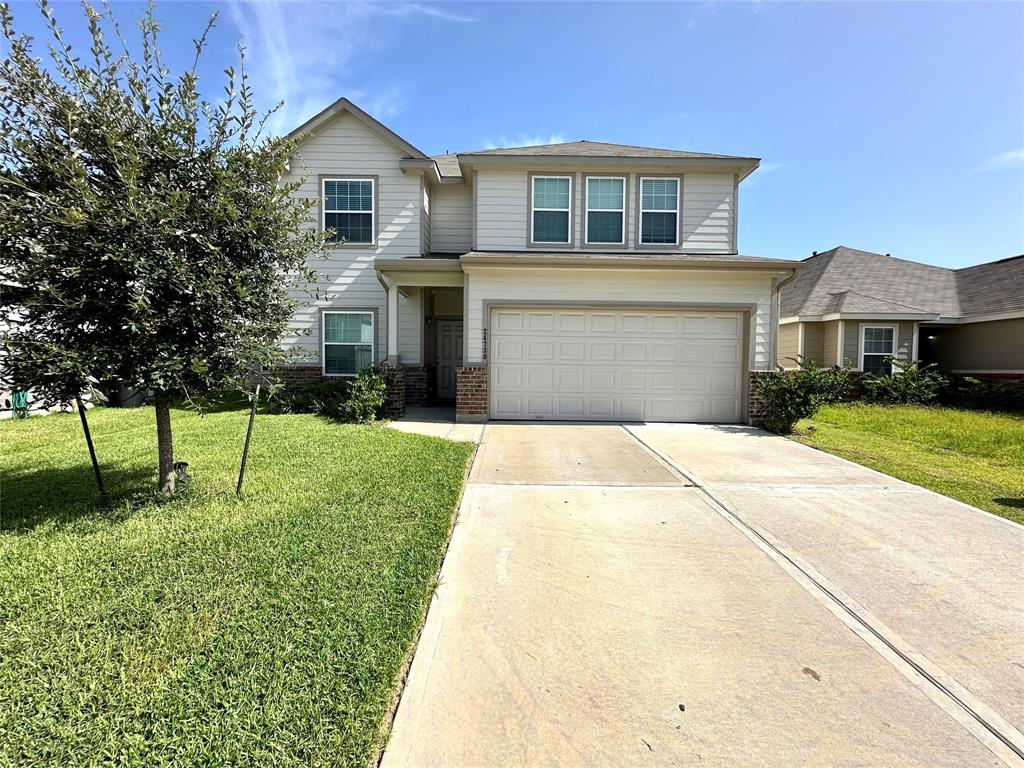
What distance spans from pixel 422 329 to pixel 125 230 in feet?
27.2

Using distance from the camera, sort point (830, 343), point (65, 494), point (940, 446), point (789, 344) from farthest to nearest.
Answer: point (789, 344) → point (830, 343) → point (940, 446) → point (65, 494)

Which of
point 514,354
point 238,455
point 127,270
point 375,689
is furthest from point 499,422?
point 375,689

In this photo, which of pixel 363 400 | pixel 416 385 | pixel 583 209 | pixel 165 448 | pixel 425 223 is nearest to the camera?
pixel 165 448

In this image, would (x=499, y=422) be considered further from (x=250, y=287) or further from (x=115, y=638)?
(x=115, y=638)

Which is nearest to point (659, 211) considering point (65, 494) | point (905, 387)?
point (905, 387)

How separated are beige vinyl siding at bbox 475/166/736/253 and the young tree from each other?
284 inches

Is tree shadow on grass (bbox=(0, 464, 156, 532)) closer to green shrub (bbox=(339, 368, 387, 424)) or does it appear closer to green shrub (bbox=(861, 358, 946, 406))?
green shrub (bbox=(339, 368, 387, 424))

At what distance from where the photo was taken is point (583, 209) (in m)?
11.1

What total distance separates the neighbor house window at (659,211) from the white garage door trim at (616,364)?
248 cm

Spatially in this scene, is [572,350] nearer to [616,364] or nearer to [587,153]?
[616,364]

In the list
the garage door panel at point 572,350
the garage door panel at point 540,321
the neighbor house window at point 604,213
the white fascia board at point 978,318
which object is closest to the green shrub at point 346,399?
the garage door panel at point 540,321

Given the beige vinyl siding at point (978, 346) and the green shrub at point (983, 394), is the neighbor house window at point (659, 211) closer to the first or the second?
the green shrub at point (983, 394)

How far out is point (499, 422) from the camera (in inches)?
386

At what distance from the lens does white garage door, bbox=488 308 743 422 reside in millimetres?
9836
